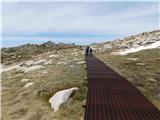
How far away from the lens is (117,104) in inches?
584

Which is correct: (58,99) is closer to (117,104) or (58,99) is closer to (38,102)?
(38,102)

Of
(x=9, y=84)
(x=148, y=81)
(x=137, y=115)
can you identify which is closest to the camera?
(x=137, y=115)

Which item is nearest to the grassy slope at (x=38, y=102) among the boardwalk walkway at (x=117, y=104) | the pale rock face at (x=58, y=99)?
the pale rock face at (x=58, y=99)

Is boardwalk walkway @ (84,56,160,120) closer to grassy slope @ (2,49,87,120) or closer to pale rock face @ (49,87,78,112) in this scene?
grassy slope @ (2,49,87,120)

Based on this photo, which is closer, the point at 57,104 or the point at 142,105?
the point at 142,105

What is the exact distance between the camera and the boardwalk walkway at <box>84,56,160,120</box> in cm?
1278

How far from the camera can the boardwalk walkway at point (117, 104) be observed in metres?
12.8

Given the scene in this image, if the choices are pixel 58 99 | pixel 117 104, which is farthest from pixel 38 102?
pixel 117 104

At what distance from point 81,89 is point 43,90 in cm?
336

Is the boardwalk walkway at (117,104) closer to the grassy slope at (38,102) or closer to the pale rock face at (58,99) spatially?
the grassy slope at (38,102)

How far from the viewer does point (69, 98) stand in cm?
1661

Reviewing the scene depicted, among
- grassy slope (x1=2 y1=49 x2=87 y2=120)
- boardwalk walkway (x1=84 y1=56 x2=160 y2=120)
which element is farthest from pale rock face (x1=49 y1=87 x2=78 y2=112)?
boardwalk walkway (x1=84 y1=56 x2=160 y2=120)

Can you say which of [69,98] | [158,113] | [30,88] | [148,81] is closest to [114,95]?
[69,98]

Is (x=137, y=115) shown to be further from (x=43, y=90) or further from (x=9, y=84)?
(x=9, y=84)
